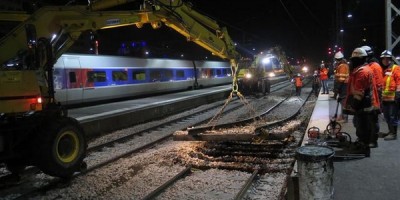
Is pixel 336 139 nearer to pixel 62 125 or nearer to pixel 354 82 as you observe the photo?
A: pixel 354 82

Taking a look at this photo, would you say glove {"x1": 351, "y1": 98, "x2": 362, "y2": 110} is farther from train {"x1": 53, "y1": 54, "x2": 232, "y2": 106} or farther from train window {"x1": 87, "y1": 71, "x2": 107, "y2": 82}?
train window {"x1": 87, "y1": 71, "x2": 107, "y2": 82}

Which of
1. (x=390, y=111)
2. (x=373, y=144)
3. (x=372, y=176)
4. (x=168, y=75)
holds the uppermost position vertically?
(x=168, y=75)

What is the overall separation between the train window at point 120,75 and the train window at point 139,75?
879mm

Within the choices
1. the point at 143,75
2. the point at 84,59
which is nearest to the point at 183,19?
the point at 84,59

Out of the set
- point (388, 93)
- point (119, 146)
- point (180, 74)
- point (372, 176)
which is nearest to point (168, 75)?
point (180, 74)

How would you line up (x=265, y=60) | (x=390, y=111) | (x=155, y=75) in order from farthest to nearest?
(x=265, y=60) < (x=155, y=75) < (x=390, y=111)

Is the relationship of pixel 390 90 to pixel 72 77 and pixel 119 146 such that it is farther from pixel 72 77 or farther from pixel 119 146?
pixel 72 77

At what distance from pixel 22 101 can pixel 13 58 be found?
56.7 inches

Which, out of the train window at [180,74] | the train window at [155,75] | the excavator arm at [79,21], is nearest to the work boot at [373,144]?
the excavator arm at [79,21]

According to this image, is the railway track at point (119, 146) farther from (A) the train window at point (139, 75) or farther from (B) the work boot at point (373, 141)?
(A) the train window at point (139, 75)

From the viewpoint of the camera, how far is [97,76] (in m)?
19.7

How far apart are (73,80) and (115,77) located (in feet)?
12.1


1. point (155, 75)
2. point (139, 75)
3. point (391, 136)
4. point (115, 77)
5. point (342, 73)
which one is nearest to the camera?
point (391, 136)

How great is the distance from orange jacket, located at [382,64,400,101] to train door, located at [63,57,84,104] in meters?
13.1
